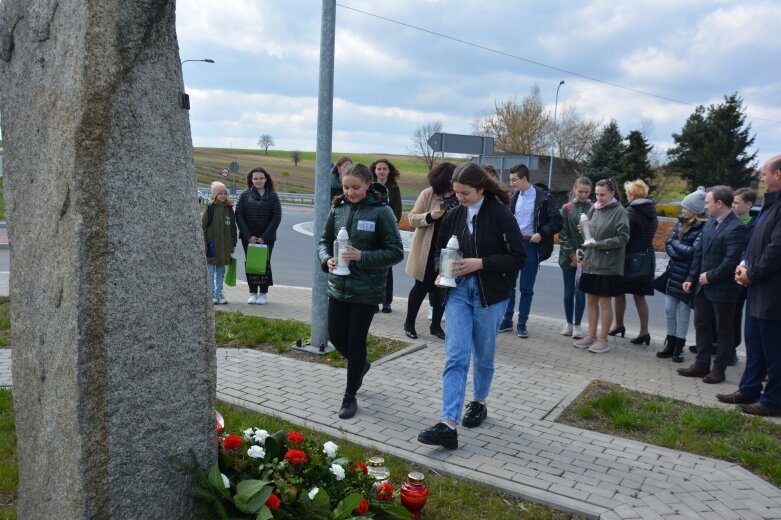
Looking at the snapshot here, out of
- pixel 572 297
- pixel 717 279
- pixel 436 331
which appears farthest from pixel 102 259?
pixel 572 297

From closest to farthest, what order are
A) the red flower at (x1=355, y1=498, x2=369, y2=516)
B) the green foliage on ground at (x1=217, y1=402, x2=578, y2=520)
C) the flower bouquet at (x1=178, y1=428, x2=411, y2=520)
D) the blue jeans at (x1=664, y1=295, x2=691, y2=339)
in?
the flower bouquet at (x1=178, y1=428, x2=411, y2=520)
the red flower at (x1=355, y1=498, x2=369, y2=516)
the green foliage on ground at (x1=217, y1=402, x2=578, y2=520)
the blue jeans at (x1=664, y1=295, x2=691, y2=339)

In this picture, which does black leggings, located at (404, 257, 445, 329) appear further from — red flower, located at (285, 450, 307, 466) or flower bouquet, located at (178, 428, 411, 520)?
red flower, located at (285, 450, 307, 466)

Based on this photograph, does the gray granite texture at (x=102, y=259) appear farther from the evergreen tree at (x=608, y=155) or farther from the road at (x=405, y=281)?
the evergreen tree at (x=608, y=155)

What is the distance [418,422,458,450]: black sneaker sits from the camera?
449cm

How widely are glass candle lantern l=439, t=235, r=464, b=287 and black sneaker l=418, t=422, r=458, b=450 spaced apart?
3.16 ft

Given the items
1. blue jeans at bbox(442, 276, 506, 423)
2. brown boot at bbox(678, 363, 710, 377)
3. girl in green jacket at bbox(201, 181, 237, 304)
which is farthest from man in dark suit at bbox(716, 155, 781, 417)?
girl in green jacket at bbox(201, 181, 237, 304)

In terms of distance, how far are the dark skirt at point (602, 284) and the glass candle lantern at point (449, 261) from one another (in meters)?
3.29

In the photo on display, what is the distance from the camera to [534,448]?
464cm

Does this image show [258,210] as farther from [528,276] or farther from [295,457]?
[295,457]

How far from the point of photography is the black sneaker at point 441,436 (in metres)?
4.49

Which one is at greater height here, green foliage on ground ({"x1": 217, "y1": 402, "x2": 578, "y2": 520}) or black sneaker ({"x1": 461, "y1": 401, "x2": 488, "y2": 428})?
black sneaker ({"x1": 461, "y1": 401, "x2": 488, "y2": 428})

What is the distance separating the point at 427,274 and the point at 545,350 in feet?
5.20

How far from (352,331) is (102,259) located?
264cm

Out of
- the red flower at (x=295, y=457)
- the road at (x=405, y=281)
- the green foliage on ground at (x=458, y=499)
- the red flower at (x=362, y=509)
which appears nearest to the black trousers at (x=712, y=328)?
the road at (x=405, y=281)
